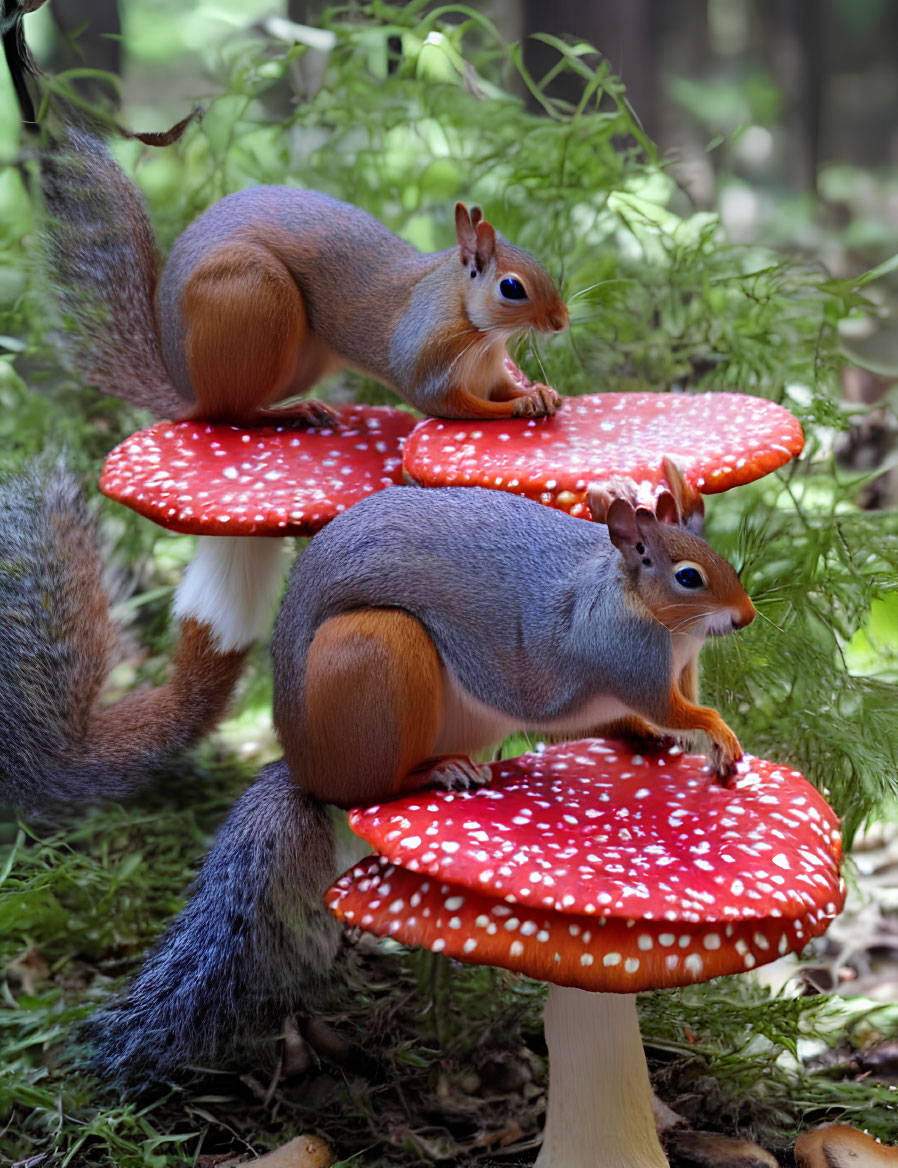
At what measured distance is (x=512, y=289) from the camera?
1603 mm

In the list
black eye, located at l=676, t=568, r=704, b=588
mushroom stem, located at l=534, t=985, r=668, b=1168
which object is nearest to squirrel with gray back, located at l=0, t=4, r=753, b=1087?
black eye, located at l=676, t=568, r=704, b=588

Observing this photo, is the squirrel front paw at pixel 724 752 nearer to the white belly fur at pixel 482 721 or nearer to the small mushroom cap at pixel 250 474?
the white belly fur at pixel 482 721

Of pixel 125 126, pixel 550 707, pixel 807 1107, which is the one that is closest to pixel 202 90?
pixel 125 126

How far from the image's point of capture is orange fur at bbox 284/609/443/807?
52.4 inches

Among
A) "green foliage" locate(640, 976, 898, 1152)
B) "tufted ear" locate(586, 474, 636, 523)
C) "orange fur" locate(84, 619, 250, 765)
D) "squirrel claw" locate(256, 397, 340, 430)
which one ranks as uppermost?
"tufted ear" locate(586, 474, 636, 523)

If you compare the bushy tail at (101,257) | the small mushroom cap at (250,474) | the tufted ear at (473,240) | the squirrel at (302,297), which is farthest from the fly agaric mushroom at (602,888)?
the bushy tail at (101,257)

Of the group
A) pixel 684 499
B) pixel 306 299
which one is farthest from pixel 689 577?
pixel 306 299

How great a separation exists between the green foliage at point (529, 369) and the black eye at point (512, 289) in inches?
20.8

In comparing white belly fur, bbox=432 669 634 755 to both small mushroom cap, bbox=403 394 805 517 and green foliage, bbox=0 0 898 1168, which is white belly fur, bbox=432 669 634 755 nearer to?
small mushroom cap, bbox=403 394 805 517

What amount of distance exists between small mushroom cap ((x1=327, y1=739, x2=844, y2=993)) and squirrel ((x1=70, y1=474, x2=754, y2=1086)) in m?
0.08

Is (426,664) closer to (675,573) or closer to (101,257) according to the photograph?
(675,573)

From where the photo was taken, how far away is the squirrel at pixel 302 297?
1642mm

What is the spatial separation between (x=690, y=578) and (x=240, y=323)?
0.83 meters

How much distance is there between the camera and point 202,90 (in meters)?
2.57
